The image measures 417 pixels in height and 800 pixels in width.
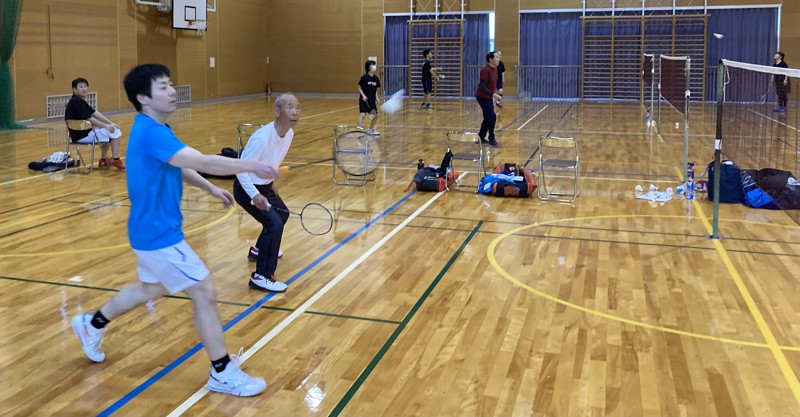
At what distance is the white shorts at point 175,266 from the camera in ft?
13.9

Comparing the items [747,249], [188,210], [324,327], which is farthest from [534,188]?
[324,327]

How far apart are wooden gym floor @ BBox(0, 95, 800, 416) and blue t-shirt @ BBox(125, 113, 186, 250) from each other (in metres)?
0.93

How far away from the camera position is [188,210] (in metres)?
9.75

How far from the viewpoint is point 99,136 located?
12812mm

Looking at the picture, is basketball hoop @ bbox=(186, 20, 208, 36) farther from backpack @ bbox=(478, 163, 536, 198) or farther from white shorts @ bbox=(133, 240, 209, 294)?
white shorts @ bbox=(133, 240, 209, 294)

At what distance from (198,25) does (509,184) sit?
1917 centimetres

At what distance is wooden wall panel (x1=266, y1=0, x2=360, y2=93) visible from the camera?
31.8 meters

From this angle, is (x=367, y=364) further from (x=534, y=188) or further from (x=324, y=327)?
(x=534, y=188)

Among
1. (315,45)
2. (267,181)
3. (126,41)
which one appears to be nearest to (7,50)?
(126,41)

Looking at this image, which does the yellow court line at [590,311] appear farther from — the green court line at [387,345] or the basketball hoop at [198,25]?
the basketball hoop at [198,25]

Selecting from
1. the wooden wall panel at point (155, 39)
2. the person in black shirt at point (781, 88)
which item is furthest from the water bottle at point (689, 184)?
the wooden wall panel at point (155, 39)

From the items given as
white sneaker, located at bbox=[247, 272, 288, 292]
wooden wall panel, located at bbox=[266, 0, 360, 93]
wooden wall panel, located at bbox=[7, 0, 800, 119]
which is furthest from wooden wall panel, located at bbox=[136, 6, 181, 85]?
white sneaker, located at bbox=[247, 272, 288, 292]

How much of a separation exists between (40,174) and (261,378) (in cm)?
936

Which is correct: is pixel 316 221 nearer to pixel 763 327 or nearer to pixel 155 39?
pixel 763 327
